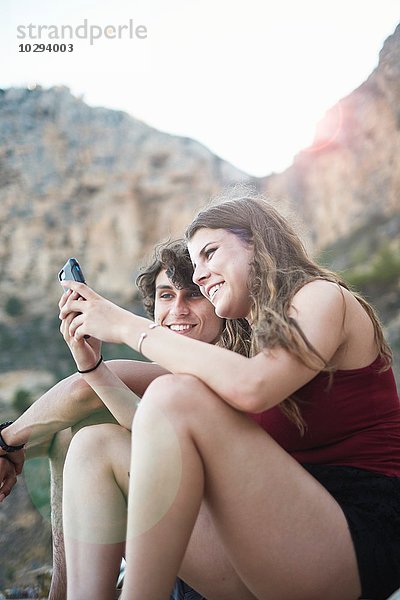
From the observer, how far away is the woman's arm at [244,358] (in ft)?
3.52

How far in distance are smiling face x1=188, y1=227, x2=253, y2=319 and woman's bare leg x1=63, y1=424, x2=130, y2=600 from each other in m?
0.37

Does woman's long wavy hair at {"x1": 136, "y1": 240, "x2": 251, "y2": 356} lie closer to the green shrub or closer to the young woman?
the young woman

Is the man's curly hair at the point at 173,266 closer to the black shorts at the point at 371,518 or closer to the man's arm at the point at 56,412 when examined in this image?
the man's arm at the point at 56,412

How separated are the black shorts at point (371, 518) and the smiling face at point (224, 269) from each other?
1.29ft

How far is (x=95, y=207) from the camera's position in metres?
15.2

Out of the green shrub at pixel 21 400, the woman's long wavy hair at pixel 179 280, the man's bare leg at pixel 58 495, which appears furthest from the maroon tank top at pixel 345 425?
the green shrub at pixel 21 400

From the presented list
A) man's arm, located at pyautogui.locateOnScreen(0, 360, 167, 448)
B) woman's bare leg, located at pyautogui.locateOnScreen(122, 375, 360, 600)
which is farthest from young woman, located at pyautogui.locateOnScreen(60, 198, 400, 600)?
man's arm, located at pyautogui.locateOnScreen(0, 360, 167, 448)

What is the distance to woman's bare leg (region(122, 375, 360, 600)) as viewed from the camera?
3.40 feet

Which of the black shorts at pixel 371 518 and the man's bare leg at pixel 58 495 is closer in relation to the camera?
the black shorts at pixel 371 518

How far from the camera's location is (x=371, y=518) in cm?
115

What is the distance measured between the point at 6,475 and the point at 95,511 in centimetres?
45

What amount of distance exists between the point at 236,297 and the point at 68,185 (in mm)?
14497

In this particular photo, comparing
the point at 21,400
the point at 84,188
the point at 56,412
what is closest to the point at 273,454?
the point at 56,412

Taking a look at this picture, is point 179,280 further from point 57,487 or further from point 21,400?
point 21,400
